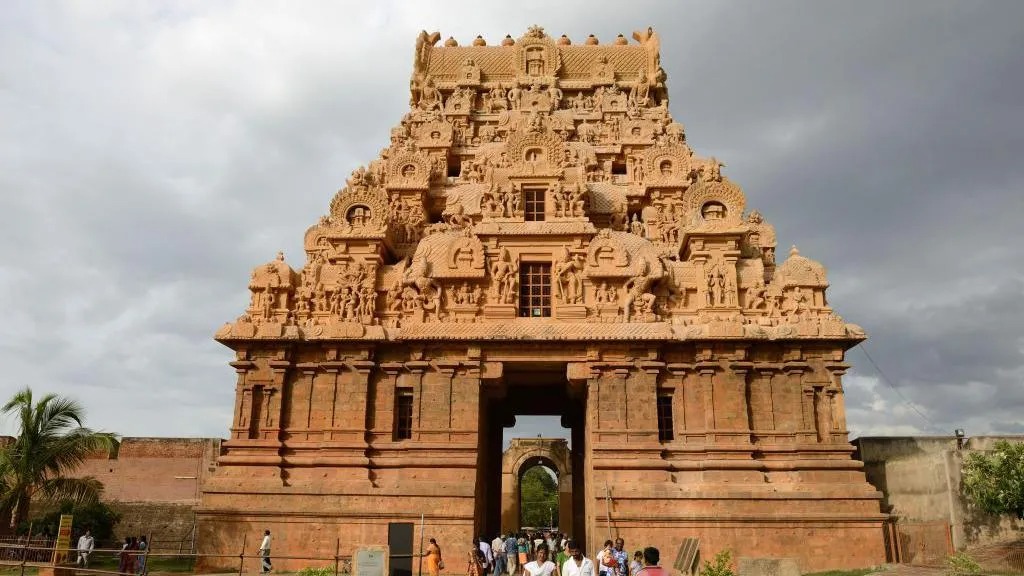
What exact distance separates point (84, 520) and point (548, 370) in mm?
16470

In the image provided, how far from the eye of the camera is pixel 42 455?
2155 centimetres

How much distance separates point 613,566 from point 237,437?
1290 centimetres

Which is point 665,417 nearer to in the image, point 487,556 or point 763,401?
point 763,401

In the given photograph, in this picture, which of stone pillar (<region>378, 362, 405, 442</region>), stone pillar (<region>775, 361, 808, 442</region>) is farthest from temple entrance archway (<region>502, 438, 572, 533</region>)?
stone pillar (<region>775, 361, 808, 442</region>)

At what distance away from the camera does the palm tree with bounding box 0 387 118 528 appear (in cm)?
2122

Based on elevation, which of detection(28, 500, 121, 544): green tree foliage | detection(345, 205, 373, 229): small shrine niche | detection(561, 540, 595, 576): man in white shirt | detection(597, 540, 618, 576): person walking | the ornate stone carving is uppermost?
the ornate stone carving

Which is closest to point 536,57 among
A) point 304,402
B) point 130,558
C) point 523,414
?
point 523,414

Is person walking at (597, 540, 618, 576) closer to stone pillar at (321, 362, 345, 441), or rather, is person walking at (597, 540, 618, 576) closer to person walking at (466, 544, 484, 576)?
person walking at (466, 544, 484, 576)

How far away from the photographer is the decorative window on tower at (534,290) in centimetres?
2294

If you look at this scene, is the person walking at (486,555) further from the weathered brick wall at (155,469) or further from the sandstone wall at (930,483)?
the weathered brick wall at (155,469)

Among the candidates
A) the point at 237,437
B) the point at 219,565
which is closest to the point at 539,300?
the point at 237,437

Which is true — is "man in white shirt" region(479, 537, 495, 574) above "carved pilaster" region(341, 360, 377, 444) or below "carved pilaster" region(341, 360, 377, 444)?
below

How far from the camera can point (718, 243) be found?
23641 mm

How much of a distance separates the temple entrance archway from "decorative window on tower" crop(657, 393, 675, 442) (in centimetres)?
1523
